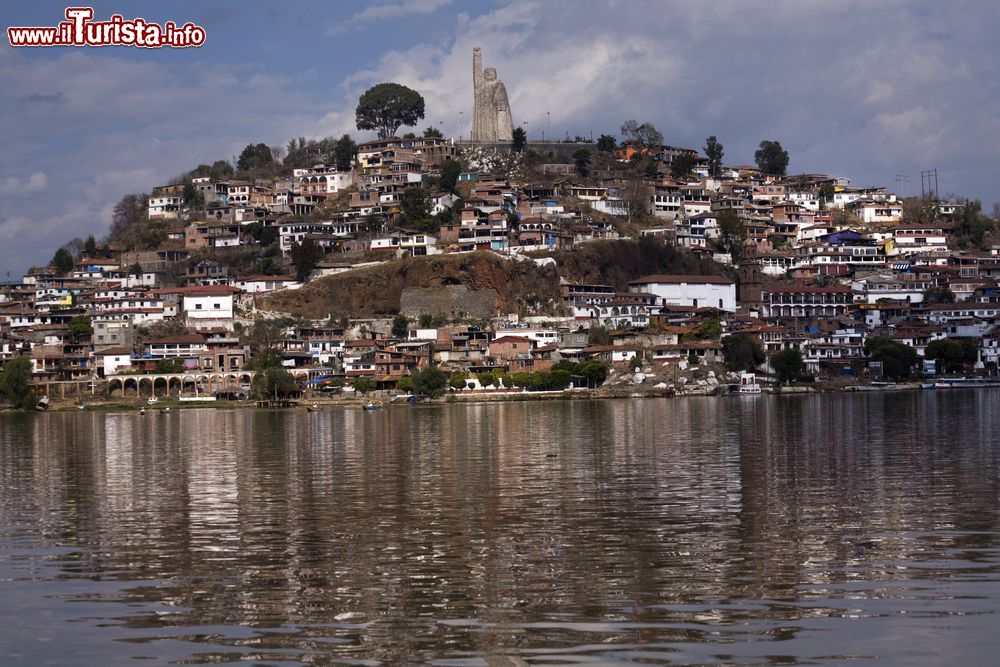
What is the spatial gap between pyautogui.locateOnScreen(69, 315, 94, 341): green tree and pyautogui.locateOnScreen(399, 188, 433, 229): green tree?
2568cm

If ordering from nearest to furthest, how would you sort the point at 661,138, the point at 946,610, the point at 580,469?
the point at 946,610 < the point at 580,469 < the point at 661,138

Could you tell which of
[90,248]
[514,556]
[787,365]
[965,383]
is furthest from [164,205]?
[514,556]

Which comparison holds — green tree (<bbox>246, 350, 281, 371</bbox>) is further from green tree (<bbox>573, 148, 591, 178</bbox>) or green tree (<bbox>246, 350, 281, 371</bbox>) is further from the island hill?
green tree (<bbox>573, 148, 591, 178</bbox>)

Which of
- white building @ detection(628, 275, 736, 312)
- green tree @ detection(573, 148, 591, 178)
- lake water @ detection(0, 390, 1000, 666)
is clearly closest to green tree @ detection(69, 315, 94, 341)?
white building @ detection(628, 275, 736, 312)

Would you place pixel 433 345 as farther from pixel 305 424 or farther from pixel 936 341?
pixel 936 341

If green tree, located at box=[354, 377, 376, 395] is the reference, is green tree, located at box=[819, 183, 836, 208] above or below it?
above

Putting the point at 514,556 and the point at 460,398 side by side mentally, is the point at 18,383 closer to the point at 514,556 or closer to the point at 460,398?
the point at 460,398

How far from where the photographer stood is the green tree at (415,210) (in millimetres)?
97688

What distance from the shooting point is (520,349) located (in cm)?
8225

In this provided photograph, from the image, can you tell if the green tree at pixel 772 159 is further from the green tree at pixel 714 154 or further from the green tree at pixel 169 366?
the green tree at pixel 169 366

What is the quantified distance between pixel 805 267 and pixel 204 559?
90944 mm

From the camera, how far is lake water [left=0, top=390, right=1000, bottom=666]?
471 inches

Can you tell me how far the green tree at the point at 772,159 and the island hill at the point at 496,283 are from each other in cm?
1288

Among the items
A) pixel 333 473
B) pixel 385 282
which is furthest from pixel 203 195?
pixel 333 473
